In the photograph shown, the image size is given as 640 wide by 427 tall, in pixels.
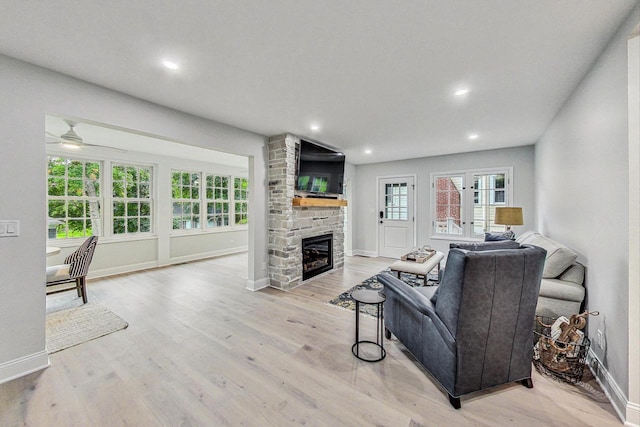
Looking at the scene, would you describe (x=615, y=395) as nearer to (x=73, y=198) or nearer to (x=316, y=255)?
(x=316, y=255)

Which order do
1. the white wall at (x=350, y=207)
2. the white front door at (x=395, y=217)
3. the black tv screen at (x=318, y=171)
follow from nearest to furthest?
the black tv screen at (x=318, y=171) → the white front door at (x=395, y=217) → the white wall at (x=350, y=207)

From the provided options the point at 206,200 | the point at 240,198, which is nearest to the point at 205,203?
the point at 206,200

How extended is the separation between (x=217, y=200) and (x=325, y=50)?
18.8 feet

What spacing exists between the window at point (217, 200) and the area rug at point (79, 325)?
11.8ft

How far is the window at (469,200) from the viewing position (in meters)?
5.21

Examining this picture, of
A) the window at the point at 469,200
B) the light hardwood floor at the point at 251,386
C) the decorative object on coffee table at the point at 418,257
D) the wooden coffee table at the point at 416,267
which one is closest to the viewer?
the light hardwood floor at the point at 251,386

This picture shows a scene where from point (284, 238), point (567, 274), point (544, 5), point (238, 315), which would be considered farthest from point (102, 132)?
point (567, 274)

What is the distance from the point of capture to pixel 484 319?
1.65 m

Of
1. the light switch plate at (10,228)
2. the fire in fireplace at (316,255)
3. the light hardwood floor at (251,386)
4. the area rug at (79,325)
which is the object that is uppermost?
the light switch plate at (10,228)

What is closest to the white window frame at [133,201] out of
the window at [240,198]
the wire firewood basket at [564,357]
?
the window at [240,198]

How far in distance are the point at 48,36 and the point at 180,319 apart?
2.74 m

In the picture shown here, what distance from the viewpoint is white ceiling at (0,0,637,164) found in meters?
1.53

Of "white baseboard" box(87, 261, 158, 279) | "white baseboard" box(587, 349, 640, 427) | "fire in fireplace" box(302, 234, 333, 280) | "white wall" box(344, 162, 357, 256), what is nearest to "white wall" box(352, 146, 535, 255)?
"white wall" box(344, 162, 357, 256)

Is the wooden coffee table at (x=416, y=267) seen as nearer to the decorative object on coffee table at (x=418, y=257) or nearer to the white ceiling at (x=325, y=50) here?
the decorative object on coffee table at (x=418, y=257)
